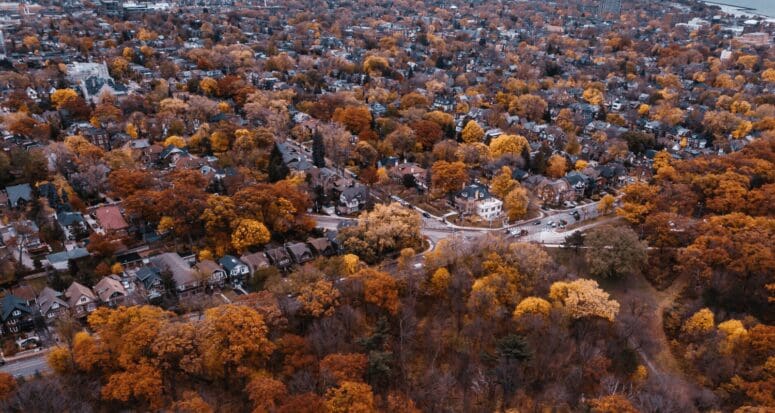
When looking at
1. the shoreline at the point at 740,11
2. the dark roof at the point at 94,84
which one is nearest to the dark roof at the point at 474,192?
the dark roof at the point at 94,84

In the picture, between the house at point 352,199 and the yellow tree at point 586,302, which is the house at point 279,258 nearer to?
the house at point 352,199

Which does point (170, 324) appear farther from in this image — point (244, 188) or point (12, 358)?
point (244, 188)

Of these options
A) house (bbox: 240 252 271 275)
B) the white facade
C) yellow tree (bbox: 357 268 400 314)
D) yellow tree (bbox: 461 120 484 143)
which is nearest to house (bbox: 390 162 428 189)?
the white facade

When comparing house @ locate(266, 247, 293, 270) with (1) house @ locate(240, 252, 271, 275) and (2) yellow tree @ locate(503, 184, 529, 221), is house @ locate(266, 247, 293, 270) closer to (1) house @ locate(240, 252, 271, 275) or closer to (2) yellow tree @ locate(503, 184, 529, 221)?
(1) house @ locate(240, 252, 271, 275)

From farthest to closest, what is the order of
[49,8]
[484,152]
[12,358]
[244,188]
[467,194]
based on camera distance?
[49,8]
[484,152]
[467,194]
[244,188]
[12,358]

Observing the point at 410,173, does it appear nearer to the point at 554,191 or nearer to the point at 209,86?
the point at 554,191

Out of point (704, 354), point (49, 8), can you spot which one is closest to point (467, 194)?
point (704, 354)
